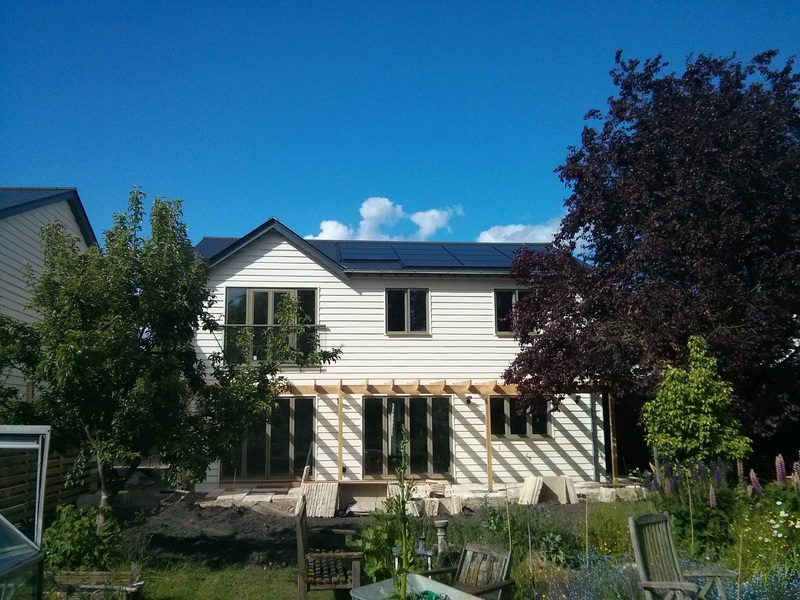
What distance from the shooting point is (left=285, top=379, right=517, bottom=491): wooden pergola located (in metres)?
15.6

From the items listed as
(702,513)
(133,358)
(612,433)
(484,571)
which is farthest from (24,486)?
(612,433)

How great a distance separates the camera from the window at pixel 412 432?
16.2 m

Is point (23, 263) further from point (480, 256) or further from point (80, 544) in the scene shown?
point (480, 256)

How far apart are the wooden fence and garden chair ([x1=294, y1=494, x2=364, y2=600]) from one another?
8.52ft

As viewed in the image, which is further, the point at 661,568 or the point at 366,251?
the point at 366,251

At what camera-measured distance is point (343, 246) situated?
19.4 metres

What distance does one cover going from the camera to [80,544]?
696 cm

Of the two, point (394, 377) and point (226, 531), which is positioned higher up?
point (394, 377)

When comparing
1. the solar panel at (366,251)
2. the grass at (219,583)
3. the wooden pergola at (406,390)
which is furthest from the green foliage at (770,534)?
the solar panel at (366,251)

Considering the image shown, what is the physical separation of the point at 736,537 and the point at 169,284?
7.24 meters

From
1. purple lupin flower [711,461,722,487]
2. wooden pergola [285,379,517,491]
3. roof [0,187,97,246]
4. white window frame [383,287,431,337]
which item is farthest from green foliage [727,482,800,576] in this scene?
roof [0,187,97,246]

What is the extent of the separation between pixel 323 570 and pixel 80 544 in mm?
2534

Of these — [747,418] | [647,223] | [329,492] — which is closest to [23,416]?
[329,492]

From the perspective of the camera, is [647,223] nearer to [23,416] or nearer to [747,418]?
→ [747,418]
